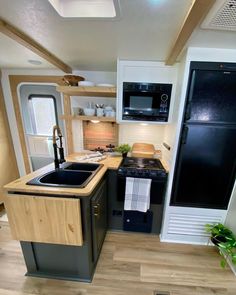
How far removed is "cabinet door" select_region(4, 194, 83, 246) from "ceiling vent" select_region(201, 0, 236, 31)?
1583 millimetres

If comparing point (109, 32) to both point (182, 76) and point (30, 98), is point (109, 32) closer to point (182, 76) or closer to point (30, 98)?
point (182, 76)

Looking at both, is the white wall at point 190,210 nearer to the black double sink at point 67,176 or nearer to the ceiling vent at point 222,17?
the ceiling vent at point 222,17

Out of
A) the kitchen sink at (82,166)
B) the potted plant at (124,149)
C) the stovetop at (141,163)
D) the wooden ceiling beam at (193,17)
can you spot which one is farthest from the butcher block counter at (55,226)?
the wooden ceiling beam at (193,17)

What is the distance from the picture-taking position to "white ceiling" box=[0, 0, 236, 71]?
91cm

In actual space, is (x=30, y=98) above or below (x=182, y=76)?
below

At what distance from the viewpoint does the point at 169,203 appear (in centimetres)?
180

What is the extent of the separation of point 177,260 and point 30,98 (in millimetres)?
3299

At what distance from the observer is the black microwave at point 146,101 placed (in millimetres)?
1811

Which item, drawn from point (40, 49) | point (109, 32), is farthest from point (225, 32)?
point (40, 49)

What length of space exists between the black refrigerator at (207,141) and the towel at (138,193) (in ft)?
1.04

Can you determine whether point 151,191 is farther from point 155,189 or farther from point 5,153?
point 5,153

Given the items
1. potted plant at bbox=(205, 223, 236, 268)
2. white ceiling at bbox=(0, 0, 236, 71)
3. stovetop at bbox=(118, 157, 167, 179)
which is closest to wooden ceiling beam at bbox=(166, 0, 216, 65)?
white ceiling at bbox=(0, 0, 236, 71)

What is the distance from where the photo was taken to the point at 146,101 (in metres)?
1.86

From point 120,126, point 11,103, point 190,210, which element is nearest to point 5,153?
point 11,103
